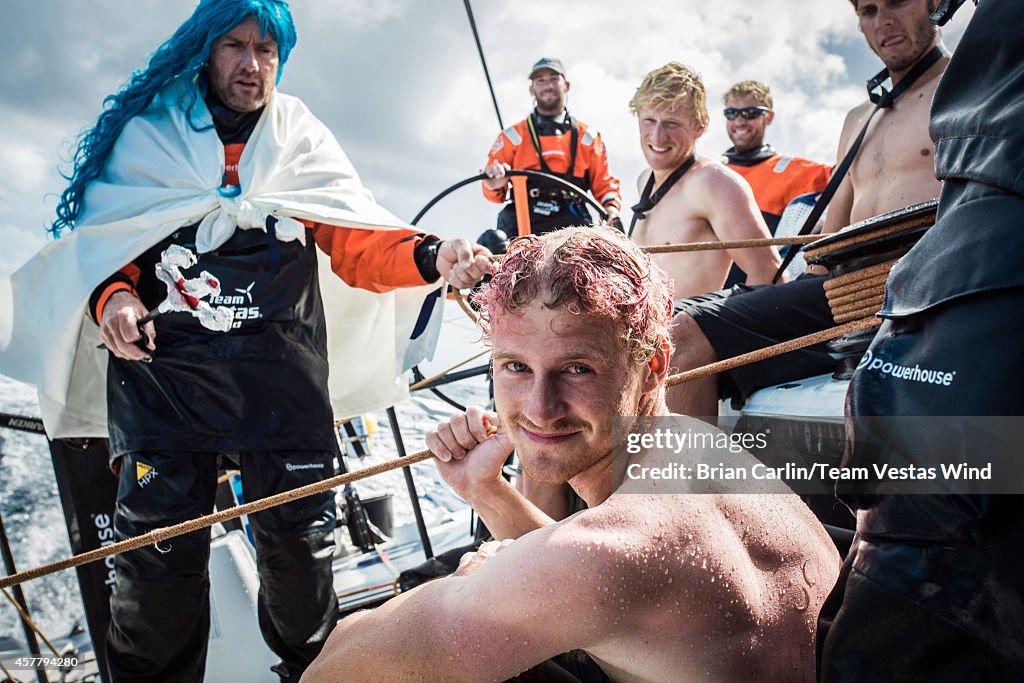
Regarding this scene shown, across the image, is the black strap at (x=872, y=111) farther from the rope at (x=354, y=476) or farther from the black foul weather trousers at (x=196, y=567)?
the black foul weather trousers at (x=196, y=567)

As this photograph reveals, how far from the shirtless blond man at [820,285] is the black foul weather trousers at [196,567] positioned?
4.55 ft

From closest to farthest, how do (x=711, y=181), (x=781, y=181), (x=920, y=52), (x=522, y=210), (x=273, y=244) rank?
1. (x=273, y=244)
2. (x=920, y=52)
3. (x=711, y=181)
4. (x=522, y=210)
5. (x=781, y=181)

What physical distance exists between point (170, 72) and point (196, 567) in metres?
1.84

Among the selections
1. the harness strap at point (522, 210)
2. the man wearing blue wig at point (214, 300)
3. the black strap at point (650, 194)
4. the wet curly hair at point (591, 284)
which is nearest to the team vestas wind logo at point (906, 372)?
the wet curly hair at point (591, 284)

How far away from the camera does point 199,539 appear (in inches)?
105

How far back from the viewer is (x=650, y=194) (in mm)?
4016

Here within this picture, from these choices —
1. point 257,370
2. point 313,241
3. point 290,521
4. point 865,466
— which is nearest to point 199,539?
point 290,521

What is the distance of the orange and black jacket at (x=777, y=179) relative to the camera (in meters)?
5.84

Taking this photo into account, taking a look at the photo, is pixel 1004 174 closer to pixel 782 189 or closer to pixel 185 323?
pixel 185 323

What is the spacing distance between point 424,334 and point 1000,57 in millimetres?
2771

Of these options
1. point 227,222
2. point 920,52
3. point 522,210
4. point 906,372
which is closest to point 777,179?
point 522,210

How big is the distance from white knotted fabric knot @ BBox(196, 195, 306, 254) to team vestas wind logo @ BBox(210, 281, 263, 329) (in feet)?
0.60

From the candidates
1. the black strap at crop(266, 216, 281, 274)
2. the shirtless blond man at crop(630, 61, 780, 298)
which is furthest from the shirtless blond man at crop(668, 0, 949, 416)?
the black strap at crop(266, 216, 281, 274)

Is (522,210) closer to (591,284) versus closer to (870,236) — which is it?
(870,236)
